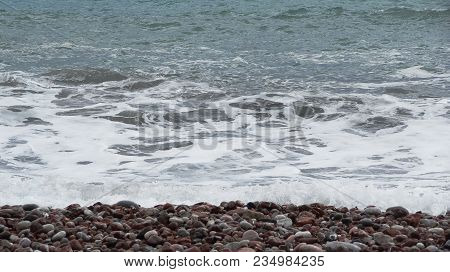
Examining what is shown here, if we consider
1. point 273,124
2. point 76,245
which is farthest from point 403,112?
point 76,245

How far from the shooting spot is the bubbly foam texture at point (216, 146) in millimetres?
5656

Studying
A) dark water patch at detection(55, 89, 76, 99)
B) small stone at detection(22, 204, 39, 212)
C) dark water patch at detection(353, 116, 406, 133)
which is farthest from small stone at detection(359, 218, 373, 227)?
dark water patch at detection(55, 89, 76, 99)

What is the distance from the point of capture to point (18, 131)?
7656 mm

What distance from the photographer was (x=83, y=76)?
1094cm

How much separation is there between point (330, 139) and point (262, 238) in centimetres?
325

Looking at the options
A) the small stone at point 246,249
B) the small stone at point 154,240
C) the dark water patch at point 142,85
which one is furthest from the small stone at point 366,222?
the dark water patch at point 142,85

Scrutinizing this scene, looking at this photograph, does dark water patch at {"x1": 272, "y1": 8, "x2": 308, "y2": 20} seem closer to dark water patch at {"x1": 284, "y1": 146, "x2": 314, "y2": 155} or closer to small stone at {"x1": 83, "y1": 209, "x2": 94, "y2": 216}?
dark water patch at {"x1": 284, "y1": 146, "x2": 314, "y2": 155}

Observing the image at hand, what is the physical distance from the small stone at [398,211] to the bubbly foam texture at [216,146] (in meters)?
0.31

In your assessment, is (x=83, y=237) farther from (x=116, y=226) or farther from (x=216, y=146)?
(x=216, y=146)

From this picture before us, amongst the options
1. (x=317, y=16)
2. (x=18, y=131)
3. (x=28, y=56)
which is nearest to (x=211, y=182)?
(x=18, y=131)

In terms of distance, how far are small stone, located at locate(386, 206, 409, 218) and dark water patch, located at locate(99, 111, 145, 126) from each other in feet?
12.1

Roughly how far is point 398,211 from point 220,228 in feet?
4.22

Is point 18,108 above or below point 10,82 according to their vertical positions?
below

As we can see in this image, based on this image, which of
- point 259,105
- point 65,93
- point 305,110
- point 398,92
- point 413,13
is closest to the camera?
point 305,110
